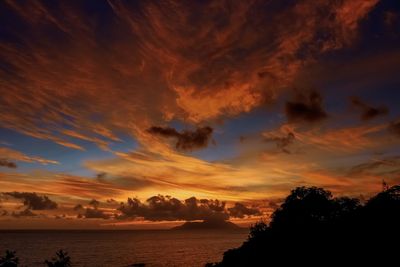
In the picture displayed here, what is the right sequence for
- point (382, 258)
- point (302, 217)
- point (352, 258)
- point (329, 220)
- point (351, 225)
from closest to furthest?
point (382, 258)
point (352, 258)
point (351, 225)
point (329, 220)
point (302, 217)

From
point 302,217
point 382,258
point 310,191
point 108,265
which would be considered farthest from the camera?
point 108,265

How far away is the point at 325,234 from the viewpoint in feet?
189

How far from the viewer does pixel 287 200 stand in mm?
75688

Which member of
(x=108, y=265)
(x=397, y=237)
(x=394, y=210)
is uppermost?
(x=394, y=210)

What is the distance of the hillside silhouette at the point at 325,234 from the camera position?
154 ft

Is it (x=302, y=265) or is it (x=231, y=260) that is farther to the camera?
(x=231, y=260)

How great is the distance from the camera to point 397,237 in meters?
45.1

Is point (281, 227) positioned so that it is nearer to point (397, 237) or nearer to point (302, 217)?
point (302, 217)

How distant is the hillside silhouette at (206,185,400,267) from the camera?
46.9 m

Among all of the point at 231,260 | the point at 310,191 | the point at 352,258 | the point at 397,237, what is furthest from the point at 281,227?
the point at 397,237

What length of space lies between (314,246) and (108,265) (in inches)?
4239

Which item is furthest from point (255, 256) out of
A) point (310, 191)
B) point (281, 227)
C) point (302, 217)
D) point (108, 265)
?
point (108, 265)

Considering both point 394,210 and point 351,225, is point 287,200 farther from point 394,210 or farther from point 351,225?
point 394,210

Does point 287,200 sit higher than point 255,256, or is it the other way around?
point 287,200
